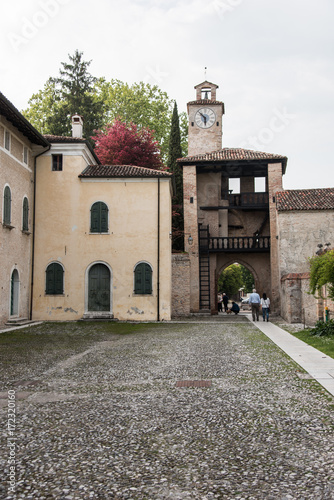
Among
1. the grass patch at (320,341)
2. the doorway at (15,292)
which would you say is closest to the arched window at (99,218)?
the doorway at (15,292)

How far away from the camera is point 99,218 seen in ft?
70.9

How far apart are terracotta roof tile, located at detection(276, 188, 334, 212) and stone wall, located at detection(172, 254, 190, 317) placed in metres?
5.81

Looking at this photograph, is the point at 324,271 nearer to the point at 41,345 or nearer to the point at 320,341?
the point at 320,341

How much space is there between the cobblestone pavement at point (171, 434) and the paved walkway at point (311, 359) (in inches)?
9.5

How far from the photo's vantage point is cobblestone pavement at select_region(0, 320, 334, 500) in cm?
336

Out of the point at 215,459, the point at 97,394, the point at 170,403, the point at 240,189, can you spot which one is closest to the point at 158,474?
the point at 215,459

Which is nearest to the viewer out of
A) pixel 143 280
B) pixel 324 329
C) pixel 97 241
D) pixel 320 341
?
pixel 320 341

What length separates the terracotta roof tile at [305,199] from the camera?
79.0 feet

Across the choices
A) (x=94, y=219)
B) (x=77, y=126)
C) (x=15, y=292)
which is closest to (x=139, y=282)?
(x=94, y=219)

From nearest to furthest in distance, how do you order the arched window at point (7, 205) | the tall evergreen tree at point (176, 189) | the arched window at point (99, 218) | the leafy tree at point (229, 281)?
the arched window at point (7, 205)
the arched window at point (99, 218)
the tall evergreen tree at point (176, 189)
the leafy tree at point (229, 281)

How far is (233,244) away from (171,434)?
23.1 meters

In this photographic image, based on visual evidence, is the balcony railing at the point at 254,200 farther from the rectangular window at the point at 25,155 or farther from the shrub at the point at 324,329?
the shrub at the point at 324,329

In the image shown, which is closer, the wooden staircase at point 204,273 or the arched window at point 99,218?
the arched window at point 99,218

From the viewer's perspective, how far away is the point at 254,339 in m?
13.4
